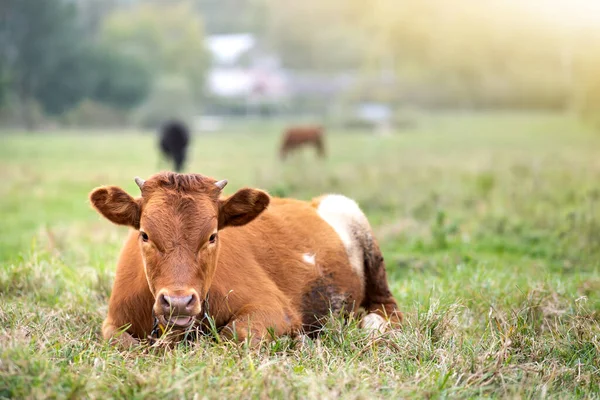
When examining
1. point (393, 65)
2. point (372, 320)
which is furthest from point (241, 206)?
point (393, 65)

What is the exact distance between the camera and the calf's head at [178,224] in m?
4.83

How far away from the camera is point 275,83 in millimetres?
77500

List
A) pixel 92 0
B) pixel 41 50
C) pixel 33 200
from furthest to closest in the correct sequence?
pixel 92 0, pixel 41 50, pixel 33 200

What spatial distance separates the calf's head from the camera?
15.9ft

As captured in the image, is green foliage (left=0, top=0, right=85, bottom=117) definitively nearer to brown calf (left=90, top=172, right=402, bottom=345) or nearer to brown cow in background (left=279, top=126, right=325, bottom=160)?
brown cow in background (left=279, top=126, right=325, bottom=160)

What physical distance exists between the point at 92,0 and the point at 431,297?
89.4 meters

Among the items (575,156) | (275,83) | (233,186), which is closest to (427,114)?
(275,83)

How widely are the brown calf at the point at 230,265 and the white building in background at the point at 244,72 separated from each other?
65.7 metres

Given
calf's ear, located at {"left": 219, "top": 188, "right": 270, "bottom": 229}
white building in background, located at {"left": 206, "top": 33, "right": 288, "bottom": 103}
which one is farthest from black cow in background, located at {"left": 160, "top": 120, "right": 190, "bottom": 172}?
white building in background, located at {"left": 206, "top": 33, "right": 288, "bottom": 103}

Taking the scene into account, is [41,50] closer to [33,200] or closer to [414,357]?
[33,200]

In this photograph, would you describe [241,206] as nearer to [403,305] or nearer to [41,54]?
[403,305]

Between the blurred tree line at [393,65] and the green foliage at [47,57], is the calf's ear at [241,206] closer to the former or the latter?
the blurred tree line at [393,65]

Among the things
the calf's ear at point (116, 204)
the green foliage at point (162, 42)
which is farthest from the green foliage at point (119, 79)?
the calf's ear at point (116, 204)

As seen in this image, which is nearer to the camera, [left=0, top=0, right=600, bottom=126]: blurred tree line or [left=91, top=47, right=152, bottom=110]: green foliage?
[left=0, top=0, right=600, bottom=126]: blurred tree line
